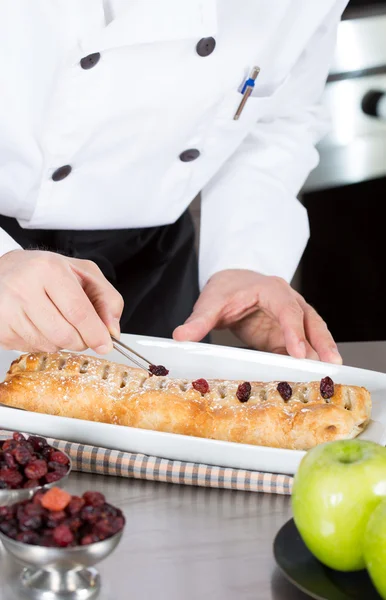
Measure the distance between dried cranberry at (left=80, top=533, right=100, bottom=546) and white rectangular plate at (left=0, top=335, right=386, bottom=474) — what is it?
322mm

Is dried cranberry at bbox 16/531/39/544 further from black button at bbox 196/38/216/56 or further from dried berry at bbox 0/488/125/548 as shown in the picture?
black button at bbox 196/38/216/56

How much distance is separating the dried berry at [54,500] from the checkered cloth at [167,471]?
0.98 feet

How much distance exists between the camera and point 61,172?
A: 1.62m

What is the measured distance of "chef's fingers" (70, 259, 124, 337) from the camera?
136 centimetres

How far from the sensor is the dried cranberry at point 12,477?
0.95m

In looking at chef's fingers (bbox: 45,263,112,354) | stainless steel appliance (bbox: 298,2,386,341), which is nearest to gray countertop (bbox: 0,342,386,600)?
chef's fingers (bbox: 45,263,112,354)

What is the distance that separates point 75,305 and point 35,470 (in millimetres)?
347

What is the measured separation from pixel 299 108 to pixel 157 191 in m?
0.42

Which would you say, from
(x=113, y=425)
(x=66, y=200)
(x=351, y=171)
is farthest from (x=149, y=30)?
(x=351, y=171)

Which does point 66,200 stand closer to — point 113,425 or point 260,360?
point 260,360

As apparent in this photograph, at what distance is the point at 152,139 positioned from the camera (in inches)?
66.0

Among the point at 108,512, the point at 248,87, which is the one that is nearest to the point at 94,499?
the point at 108,512

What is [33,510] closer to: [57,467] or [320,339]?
[57,467]

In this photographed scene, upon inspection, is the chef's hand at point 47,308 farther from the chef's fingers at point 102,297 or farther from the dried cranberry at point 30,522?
the dried cranberry at point 30,522
